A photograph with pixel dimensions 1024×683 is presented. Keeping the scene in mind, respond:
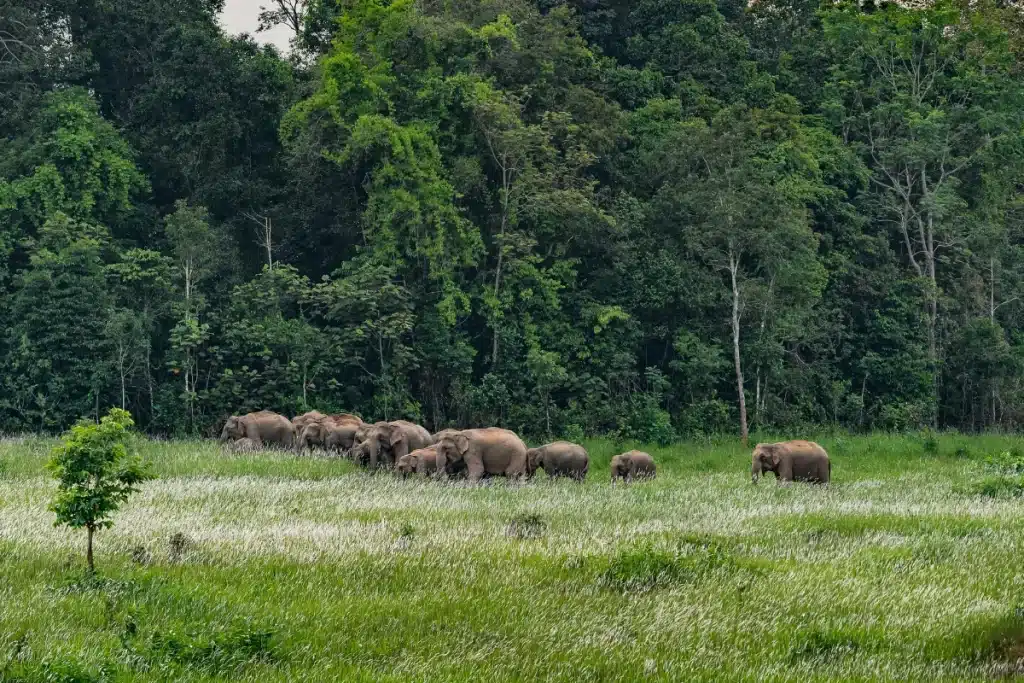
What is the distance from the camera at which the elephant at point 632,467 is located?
3203 centimetres

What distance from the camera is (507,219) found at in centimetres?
4969

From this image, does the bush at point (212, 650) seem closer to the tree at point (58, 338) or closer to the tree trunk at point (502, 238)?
the tree at point (58, 338)

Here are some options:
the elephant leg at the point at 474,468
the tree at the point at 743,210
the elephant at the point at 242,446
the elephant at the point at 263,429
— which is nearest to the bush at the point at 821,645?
the elephant leg at the point at 474,468

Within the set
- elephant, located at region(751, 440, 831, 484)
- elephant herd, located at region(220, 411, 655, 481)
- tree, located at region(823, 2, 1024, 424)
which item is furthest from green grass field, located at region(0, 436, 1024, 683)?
tree, located at region(823, 2, 1024, 424)

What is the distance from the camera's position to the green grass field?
462 inches

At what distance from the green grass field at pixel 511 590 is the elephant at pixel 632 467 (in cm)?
753

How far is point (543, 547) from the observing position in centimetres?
1747

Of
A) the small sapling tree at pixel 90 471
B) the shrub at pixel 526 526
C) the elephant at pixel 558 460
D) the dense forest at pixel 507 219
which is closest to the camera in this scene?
the small sapling tree at pixel 90 471

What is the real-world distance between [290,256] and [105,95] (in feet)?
38.9

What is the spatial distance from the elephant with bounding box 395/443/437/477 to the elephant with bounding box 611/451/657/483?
478cm

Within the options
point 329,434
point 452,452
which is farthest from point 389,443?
point 329,434

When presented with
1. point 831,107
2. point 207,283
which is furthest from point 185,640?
point 831,107

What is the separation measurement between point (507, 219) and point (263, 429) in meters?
15.4

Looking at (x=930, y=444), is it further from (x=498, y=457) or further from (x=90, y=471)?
(x=90, y=471)
